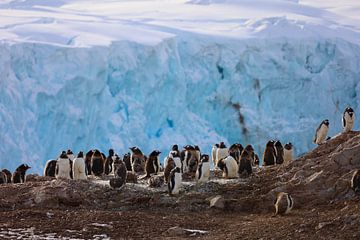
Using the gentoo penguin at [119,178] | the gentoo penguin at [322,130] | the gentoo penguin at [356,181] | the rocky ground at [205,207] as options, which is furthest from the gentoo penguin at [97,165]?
the gentoo penguin at [356,181]

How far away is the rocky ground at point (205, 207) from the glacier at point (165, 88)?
10373 mm

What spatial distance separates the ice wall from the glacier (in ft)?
0.11

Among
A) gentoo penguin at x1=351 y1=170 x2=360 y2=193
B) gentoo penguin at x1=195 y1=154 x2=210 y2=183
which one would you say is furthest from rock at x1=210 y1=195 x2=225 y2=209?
gentoo penguin at x1=195 y1=154 x2=210 y2=183

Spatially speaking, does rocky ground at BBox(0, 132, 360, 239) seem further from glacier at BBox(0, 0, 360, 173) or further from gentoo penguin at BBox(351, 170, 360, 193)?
glacier at BBox(0, 0, 360, 173)

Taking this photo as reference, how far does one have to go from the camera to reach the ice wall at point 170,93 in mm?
25250

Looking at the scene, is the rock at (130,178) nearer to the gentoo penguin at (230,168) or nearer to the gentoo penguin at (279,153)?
the gentoo penguin at (230,168)

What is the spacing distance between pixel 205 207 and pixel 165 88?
1446cm

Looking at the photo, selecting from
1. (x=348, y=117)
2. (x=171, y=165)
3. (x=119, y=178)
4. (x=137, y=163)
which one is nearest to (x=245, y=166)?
(x=171, y=165)

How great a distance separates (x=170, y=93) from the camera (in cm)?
2734

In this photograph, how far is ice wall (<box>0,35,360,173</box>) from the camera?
2525cm

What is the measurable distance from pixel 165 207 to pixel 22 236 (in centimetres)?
301

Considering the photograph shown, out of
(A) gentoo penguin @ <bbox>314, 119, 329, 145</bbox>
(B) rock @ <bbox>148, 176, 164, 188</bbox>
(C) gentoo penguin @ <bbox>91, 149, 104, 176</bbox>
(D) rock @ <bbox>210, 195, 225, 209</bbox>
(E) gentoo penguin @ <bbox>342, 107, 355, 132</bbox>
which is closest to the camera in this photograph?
(D) rock @ <bbox>210, 195, 225, 209</bbox>

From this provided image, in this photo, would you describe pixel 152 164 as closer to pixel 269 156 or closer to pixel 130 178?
pixel 130 178

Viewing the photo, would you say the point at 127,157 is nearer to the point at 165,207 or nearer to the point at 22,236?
the point at 165,207
